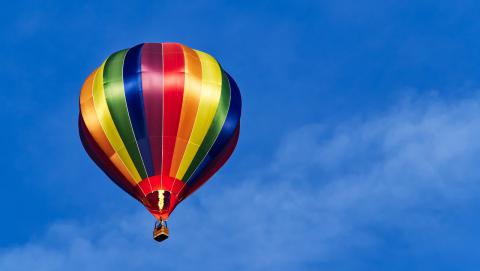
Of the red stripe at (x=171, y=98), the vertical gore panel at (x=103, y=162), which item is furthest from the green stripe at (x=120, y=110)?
the red stripe at (x=171, y=98)

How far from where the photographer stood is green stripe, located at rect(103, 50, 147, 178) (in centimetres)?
5200

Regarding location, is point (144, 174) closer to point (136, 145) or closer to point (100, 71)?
point (136, 145)

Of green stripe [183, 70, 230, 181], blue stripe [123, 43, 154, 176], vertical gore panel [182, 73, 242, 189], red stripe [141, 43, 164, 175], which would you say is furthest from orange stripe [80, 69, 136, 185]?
vertical gore panel [182, 73, 242, 189]

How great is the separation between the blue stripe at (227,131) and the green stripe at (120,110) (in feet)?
7.19

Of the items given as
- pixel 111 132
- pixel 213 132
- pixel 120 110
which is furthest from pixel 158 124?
pixel 213 132

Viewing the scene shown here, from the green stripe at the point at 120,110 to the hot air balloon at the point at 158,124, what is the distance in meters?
0.04

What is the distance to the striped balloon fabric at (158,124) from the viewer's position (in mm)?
51938

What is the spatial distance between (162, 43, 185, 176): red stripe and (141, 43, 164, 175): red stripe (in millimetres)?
157

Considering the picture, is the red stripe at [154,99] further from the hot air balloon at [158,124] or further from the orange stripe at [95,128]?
the orange stripe at [95,128]

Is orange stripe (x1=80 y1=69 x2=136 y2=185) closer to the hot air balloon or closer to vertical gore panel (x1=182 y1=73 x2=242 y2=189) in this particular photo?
the hot air balloon

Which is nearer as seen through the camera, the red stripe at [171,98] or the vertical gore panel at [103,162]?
the red stripe at [171,98]

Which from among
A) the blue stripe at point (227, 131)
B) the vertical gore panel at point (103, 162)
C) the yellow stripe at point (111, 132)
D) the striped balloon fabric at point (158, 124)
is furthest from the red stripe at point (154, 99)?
the blue stripe at point (227, 131)

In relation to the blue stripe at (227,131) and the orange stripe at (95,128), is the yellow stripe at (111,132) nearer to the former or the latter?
the orange stripe at (95,128)

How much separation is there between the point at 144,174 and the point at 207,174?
2.79m
